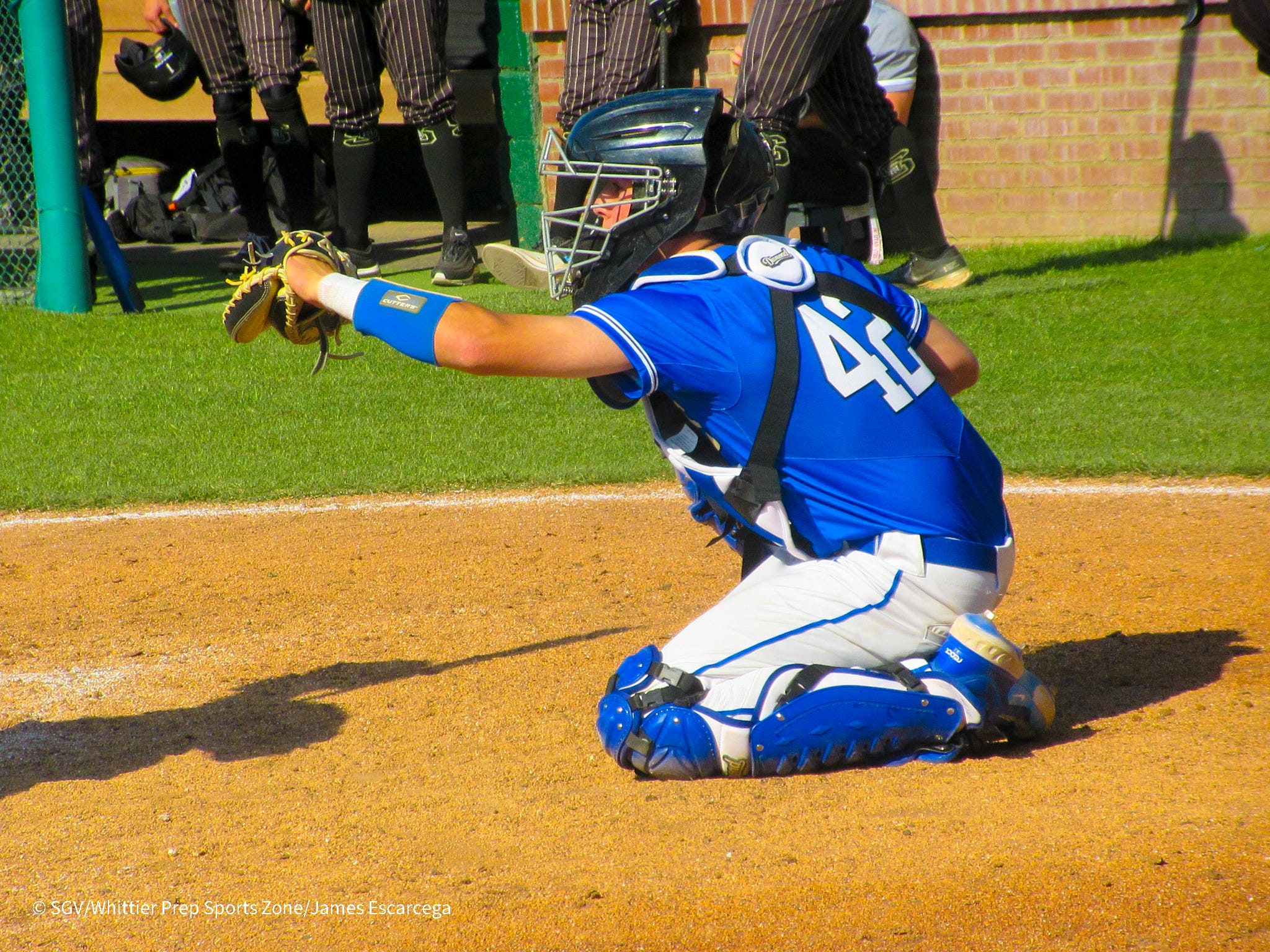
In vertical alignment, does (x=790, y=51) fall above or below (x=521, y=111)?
above

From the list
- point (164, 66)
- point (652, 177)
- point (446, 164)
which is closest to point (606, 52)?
point (446, 164)

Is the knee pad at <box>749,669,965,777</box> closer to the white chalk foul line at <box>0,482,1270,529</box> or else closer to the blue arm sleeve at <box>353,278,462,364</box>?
the blue arm sleeve at <box>353,278,462,364</box>

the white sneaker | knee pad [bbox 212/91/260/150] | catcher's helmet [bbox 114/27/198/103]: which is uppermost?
catcher's helmet [bbox 114/27/198/103]

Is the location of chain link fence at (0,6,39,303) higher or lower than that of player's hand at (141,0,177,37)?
lower

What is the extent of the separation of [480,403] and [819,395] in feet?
12.1

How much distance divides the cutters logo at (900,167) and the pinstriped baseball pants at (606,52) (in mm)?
1489

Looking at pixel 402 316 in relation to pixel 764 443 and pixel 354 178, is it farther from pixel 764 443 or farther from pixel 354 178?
pixel 354 178

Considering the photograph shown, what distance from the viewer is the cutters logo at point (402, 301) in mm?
2564

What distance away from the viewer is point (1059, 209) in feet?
28.3

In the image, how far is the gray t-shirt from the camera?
8070 millimetres

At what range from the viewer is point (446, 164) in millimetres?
7383

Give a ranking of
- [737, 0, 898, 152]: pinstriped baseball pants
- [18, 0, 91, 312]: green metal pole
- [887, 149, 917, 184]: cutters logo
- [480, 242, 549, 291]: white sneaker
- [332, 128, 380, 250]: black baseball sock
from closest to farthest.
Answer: [737, 0, 898, 152]: pinstriped baseball pants, [18, 0, 91, 312]: green metal pole, [887, 149, 917, 184]: cutters logo, [332, 128, 380, 250]: black baseball sock, [480, 242, 549, 291]: white sneaker

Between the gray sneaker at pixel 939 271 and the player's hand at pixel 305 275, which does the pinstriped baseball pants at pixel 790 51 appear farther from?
the player's hand at pixel 305 275

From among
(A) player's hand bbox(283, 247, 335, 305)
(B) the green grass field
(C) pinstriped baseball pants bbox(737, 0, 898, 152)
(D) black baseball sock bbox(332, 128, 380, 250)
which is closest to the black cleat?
(B) the green grass field
